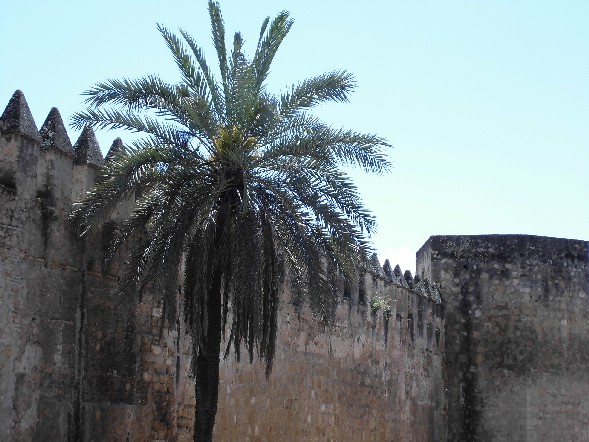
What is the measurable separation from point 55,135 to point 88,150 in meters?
0.51

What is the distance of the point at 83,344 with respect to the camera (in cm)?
1094

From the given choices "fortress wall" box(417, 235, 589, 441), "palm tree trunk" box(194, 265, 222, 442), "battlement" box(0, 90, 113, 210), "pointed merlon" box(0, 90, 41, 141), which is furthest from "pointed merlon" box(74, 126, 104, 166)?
"fortress wall" box(417, 235, 589, 441)

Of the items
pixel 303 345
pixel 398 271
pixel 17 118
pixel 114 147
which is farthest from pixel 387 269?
pixel 17 118

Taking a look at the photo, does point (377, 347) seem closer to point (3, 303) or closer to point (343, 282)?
point (343, 282)

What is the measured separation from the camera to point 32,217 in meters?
10.4

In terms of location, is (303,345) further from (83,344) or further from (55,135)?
(55,135)

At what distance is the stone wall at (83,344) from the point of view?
33.1ft

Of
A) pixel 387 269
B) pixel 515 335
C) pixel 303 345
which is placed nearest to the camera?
pixel 303 345

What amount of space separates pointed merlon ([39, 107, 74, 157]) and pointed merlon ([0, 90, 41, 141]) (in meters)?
0.34

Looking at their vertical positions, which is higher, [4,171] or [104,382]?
[4,171]

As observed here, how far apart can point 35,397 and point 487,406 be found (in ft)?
40.5

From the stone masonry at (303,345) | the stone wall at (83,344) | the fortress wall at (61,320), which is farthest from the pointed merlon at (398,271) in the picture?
the fortress wall at (61,320)

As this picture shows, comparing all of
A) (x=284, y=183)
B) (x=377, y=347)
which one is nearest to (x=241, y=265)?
(x=284, y=183)

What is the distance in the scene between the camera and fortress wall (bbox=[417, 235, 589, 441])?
20578 mm
